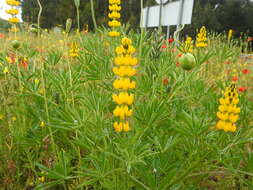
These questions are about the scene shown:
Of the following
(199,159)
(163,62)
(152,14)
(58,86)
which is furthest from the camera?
(152,14)

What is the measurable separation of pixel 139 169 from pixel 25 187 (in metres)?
0.55

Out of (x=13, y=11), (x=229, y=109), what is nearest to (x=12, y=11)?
(x=13, y=11)

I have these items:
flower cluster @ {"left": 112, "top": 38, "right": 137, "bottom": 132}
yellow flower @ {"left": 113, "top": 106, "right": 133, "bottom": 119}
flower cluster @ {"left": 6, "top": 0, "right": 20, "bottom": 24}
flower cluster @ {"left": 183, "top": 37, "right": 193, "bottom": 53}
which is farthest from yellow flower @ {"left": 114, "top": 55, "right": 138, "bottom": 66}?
flower cluster @ {"left": 6, "top": 0, "right": 20, "bottom": 24}

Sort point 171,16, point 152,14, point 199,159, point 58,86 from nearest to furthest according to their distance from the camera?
point 199,159 → point 58,86 → point 171,16 → point 152,14

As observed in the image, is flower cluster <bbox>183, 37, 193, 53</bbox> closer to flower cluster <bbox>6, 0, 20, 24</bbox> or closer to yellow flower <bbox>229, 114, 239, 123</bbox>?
yellow flower <bbox>229, 114, 239, 123</bbox>

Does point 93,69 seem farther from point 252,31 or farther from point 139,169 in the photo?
point 252,31

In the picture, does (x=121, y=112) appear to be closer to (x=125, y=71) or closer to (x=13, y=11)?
(x=125, y=71)

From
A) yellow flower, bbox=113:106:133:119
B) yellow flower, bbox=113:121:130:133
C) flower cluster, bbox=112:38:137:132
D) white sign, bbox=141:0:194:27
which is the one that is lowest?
yellow flower, bbox=113:121:130:133

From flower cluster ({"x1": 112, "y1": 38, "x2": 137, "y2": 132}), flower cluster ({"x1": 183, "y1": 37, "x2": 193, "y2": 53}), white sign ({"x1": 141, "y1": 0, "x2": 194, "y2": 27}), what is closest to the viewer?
flower cluster ({"x1": 112, "y1": 38, "x2": 137, "y2": 132})

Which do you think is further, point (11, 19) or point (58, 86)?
point (11, 19)

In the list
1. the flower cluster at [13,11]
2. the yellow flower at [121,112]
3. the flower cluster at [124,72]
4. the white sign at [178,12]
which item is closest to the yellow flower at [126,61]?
the flower cluster at [124,72]

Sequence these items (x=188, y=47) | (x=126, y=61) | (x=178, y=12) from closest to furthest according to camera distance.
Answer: (x=126, y=61)
(x=188, y=47)
(x=178, y=12)

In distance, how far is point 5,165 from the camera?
3.86 feet

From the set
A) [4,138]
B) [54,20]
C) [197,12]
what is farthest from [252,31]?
[4,138]
